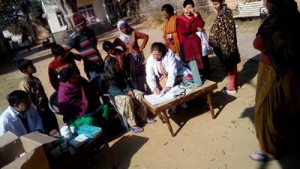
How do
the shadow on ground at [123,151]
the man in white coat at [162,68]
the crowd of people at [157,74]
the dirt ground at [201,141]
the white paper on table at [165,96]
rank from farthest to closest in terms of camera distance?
the man in white coat at [162,68] → the white paper on table at [165,96] → the shadow on ground at [123,151] → the dirt ground at [201,141] → the crowd of people at [157,74]

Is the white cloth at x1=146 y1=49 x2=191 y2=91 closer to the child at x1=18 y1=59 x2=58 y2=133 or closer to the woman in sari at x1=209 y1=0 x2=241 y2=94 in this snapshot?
the woman in sari at x1=209 y1=0 x2=241 y2=94

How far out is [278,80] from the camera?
2707mm

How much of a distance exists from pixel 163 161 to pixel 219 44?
237 cm

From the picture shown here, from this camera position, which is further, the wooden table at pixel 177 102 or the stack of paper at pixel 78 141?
the wooden table at pixel 177 102

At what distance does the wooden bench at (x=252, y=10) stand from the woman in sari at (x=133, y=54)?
5.54 metres

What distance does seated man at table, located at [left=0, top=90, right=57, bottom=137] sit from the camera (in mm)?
3461

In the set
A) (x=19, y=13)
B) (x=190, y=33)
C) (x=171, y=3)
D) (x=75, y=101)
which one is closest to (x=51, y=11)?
(x=19, y=13)

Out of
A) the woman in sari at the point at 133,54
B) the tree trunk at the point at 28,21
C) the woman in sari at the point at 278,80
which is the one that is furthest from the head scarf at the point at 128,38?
the tree trunk at the point at 28,21

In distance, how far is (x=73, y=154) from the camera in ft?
10.7

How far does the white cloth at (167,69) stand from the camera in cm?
433

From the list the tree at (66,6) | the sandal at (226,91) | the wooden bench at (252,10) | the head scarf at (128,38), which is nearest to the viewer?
the sandal at (226,91)

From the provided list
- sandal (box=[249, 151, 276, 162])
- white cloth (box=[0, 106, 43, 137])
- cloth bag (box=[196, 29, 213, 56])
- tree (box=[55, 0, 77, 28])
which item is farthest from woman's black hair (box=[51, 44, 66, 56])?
tree (box=[55, 0, 77, 28])

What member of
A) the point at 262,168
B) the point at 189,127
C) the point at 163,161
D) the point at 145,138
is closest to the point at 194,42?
the point at 189,127

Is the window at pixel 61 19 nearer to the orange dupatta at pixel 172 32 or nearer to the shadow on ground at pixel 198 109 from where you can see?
the orange dupatta at pixel 172 32
